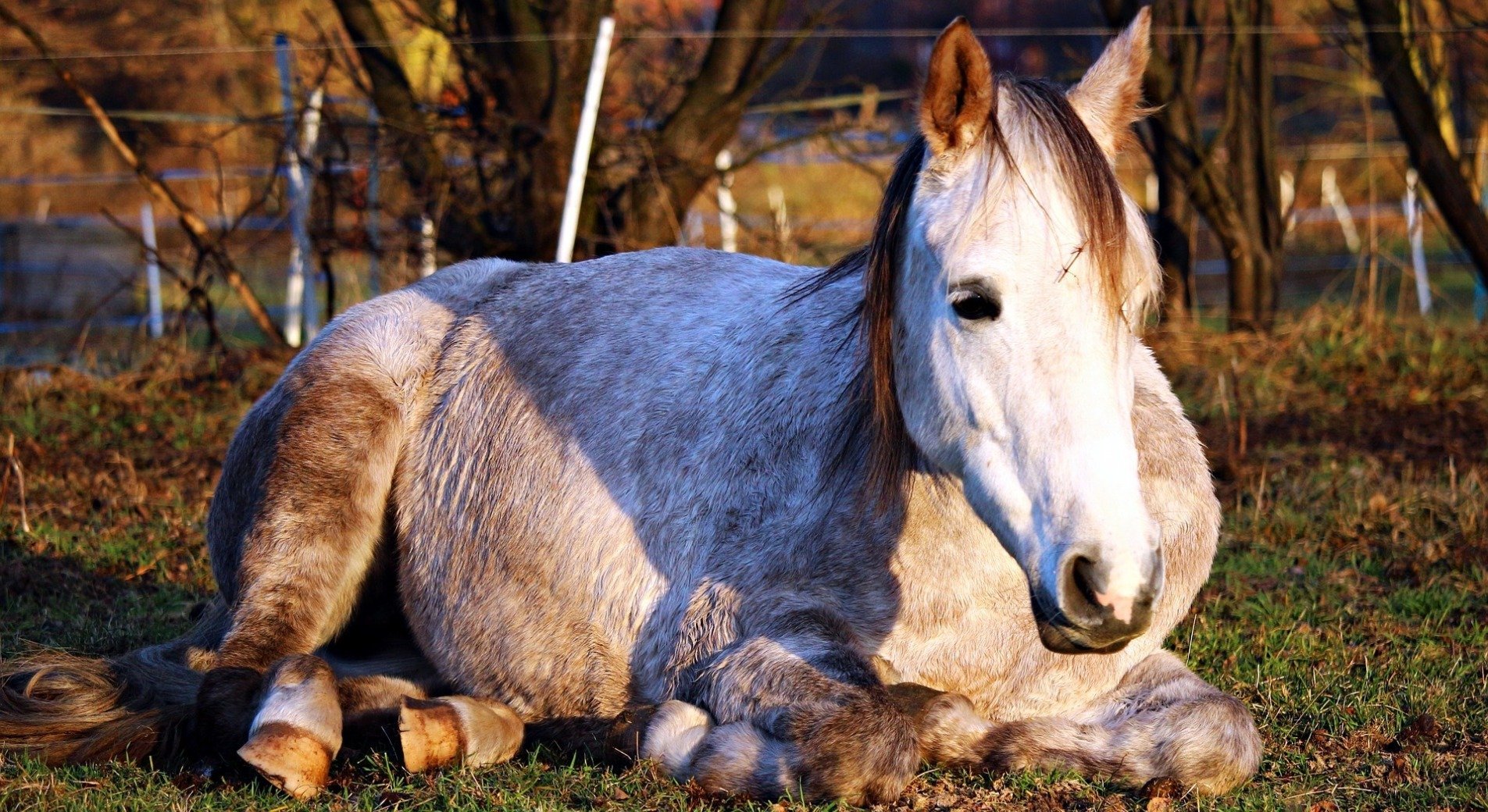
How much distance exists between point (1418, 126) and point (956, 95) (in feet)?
21.2

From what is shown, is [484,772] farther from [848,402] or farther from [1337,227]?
[1337,227]

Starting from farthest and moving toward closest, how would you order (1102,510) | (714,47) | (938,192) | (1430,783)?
1. (714,47)
2. (1430,783)
3. (938,192)
4. (1102,510)

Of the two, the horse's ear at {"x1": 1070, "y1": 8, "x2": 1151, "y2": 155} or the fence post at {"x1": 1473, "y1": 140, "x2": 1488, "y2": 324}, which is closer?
the horse's ear at {"x1": 1070, "y1": 8, "x2": 1151, "y2": 155}

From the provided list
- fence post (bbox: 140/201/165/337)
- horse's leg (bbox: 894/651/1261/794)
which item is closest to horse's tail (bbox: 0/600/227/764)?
horse's leg (bbox: 894/651/1261/794)

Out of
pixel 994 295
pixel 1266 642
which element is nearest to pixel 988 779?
pixel 994 295

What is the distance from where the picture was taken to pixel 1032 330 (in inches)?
87.4

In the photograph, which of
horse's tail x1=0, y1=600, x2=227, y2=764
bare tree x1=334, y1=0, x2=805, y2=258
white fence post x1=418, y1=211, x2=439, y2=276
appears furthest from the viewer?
white fence post x1=418, y1=211, x2=439, y2=276

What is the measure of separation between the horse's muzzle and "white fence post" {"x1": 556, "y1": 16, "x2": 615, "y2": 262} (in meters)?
4.69

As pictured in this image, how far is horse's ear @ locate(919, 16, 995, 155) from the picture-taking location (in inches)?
91.1

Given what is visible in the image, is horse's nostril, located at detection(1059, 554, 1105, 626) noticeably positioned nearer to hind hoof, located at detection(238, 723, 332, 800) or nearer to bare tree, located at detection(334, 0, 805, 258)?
hind hoof, located at detection(238, 723, 332, 800)

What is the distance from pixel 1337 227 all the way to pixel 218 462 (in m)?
17.2

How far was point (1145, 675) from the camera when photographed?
9.30 ft

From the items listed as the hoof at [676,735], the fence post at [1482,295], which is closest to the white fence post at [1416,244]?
the fence post at [1482,295]

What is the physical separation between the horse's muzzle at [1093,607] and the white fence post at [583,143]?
15.4 feet
